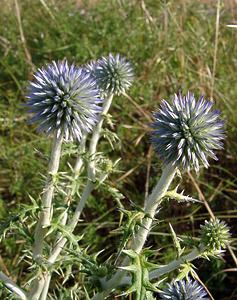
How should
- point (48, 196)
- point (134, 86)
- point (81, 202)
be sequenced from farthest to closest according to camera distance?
1. point (134, 86)
2. point (81, 202)
3. point (48, 196)

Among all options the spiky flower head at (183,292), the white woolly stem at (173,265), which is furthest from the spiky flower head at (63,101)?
the spiky flower head at (183,292)

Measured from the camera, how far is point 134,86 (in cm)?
381

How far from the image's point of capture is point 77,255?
1719mm

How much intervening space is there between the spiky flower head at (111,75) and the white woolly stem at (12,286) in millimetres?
1012

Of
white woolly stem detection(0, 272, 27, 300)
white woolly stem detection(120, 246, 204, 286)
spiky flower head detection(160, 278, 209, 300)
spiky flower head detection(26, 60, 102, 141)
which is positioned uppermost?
spiky flower head detection(26, 60, 102, 141)

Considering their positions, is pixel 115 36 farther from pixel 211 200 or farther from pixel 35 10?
pixel 211 200

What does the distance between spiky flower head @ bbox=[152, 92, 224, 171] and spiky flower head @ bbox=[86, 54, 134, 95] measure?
791 millimetres

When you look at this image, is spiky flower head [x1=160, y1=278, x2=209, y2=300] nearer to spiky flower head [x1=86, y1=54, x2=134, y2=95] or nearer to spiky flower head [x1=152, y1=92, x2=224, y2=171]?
spiky flower head [x1=152, y1=92, x2=224, y2=171]

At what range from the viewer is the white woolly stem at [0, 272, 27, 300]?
6.00 ft

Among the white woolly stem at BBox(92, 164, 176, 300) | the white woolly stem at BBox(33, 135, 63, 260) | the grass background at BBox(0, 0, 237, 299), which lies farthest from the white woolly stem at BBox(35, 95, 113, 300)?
the grass background at BBox(0, 0, 237, 299)

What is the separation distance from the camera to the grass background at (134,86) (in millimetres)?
3258

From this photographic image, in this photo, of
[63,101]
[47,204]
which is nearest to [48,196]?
[47,204]

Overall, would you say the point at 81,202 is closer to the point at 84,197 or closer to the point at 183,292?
the point at 84,197

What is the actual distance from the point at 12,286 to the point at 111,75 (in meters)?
1.12
